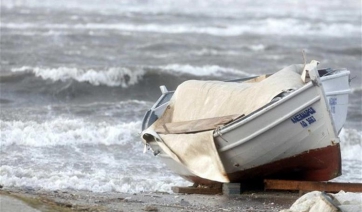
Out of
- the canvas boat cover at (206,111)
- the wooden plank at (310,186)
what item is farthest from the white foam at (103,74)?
the wooden plank at (310,186)

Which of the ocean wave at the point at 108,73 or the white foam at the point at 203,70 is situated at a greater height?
the white foam at the point at 203,70

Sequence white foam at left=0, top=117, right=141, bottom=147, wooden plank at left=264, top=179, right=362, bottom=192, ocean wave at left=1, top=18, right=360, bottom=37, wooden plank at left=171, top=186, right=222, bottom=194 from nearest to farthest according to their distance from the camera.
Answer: wooden plank at left=264, top=179, right=362, bottom=192, wooden plank at left=171, top=186, right=222, bottom=194, white foam at left=0, top=117, right=141, bottom=147, ocean wave at left=1, top=18, right=360, bottom=37

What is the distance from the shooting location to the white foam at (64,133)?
1518 centimetres

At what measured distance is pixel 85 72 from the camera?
24.2m

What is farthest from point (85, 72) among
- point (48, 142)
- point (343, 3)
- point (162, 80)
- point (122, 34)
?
point (343, 3)

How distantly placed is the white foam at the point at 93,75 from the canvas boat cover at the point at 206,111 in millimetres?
11259

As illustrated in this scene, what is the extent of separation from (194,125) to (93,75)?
13.0 meters

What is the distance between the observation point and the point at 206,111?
11805 mm

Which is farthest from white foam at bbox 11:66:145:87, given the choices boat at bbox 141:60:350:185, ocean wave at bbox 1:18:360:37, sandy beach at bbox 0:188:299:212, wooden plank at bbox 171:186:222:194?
sandy beach at bbox 0:188:299:212

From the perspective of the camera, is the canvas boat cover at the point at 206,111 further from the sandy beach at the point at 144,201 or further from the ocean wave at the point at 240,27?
the ocean wave at the point at 240,27

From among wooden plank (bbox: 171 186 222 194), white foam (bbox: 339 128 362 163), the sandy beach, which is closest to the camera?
the sandy beach

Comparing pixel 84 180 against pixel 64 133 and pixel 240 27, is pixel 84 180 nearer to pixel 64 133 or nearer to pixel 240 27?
pixel 64 133

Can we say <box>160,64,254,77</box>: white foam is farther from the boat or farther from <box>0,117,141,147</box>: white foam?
the boat

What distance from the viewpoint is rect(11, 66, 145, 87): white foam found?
23547mm
